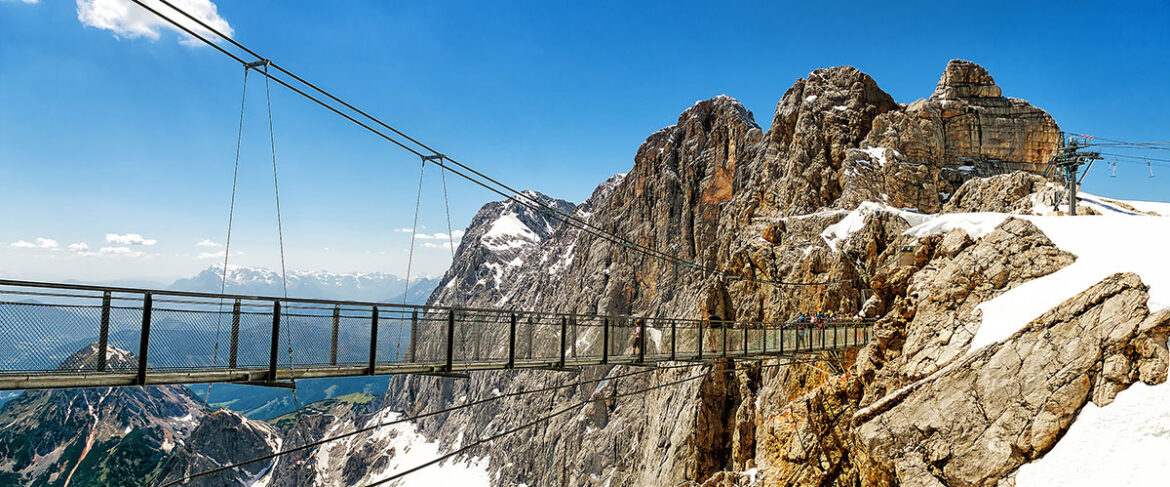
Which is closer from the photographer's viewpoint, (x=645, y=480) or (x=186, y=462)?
(x=645, y=480)

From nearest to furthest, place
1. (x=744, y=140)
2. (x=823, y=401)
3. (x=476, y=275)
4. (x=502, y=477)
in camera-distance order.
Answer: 1. (x=823, y=401)
2. (x=744, y=140)
3. (x=502, y=477)
4. (x=476, y=275)

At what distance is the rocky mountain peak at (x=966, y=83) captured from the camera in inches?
1423

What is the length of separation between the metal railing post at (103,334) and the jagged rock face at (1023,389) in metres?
16.7

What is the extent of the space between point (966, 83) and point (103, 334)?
138 feet

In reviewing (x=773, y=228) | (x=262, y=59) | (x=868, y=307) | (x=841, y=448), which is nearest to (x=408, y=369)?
(x=262, y=59)

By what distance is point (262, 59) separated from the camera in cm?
1191

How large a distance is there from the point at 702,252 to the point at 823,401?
4855cm

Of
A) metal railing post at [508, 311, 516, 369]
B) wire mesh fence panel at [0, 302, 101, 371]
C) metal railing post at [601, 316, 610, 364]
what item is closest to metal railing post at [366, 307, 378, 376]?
metal railing post at [508, 311, 516, 369]

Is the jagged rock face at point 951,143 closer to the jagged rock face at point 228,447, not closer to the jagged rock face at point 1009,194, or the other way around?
the jagged rock face at point 1009,194

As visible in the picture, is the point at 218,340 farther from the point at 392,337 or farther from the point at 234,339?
the point at 392,337

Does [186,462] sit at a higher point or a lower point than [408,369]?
lower

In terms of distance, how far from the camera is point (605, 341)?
51.0 ft

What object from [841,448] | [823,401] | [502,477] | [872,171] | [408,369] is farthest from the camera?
[502,477]

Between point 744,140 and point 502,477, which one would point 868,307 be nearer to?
point 744,140
